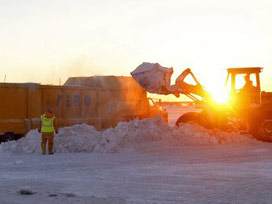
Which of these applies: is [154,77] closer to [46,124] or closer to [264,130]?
[264,130]

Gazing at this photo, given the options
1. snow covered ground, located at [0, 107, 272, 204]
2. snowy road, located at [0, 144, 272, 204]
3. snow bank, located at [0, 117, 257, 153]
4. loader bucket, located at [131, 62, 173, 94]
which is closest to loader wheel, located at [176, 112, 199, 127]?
snow bank, located at [0, 117, 257, 153]

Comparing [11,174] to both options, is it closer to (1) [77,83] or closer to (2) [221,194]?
(2) [221,194]

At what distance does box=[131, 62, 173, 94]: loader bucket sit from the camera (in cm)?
1602

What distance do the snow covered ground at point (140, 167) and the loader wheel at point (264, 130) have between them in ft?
0.95

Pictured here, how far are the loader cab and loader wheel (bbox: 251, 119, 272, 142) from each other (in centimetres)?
89

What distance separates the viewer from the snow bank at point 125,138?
13.8 metres

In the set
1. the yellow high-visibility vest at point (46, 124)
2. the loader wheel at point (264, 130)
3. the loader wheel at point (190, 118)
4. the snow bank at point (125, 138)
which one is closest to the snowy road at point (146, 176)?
the snow bank at point (125, 138)

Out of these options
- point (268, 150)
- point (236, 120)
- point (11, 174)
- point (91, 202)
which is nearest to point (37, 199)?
point (91, 202)

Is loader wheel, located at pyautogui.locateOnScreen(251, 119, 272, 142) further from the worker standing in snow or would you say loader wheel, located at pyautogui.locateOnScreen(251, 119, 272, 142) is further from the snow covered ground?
the worker standing in snow

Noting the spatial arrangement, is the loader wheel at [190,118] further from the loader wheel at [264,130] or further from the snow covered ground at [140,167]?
the loader wheel at [264,130]

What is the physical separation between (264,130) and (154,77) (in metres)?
4.48

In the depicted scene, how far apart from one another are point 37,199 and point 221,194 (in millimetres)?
3155

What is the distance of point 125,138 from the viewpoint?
14.1 m

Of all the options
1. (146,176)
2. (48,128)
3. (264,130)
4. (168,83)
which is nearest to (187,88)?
(168,83)
